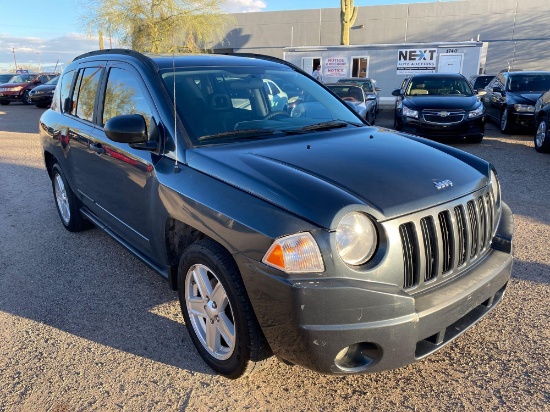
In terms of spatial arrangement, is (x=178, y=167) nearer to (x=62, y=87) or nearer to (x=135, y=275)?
(x=135, y=275)

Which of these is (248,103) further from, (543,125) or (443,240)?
(543,125)

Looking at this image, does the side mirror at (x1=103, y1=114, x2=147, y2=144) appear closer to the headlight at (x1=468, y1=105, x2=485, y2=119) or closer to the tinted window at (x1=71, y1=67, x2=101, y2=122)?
the tinted window at (x1=71, y1=67, x2=101, y2=122)

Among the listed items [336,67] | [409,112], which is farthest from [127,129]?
[336,67]

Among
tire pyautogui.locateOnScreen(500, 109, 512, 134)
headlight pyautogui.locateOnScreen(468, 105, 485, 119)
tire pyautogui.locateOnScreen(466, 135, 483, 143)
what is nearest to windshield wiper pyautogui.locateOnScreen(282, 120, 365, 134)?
headlight pyautogui.locateOnScreen(468, 105, 485, 119)

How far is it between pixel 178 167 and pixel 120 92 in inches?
46.2

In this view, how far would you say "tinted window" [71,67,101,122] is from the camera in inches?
160

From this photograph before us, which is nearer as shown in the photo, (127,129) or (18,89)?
(127,129)

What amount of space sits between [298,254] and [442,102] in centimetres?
888

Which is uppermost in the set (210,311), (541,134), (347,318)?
(347,318)

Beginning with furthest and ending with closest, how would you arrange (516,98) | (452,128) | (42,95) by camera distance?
1. (42,95)
2. (516,98)
3. (452,128)

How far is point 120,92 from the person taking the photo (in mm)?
3572

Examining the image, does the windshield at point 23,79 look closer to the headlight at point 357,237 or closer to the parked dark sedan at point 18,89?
the parked dark sedan at point 18,89

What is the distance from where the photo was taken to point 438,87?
1111 cm

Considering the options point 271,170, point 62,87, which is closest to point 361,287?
point 271,170
